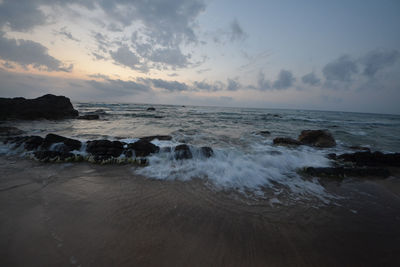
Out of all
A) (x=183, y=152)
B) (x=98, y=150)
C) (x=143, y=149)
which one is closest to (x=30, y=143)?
(x=98, y=150)

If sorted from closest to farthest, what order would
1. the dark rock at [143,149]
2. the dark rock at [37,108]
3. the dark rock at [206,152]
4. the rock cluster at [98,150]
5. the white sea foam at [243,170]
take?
the white sea foam at [243,170], the rock cluster at [98,150], the dark rock at [143,149], the dark rock at [206,152], the dark rock at [37,108]

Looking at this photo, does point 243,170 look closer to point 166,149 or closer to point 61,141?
point 166,149

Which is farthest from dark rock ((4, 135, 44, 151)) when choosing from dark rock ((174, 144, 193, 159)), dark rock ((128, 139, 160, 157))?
dark rock ((174, 144, 193, 159))

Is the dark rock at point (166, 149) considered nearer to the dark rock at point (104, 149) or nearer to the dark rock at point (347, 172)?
the dark rock at point (104, 149)

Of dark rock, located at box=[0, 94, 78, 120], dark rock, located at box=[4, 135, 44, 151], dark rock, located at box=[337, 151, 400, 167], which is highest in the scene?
dark rock, located at box=[0, 94, 78, 120]

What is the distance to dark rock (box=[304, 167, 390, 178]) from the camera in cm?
463

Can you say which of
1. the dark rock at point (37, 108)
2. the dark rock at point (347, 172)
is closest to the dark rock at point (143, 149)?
the dark rock at point (347, 172)

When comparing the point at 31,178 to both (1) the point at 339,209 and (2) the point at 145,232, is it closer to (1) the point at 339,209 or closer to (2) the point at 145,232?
(2) the point at 145,232

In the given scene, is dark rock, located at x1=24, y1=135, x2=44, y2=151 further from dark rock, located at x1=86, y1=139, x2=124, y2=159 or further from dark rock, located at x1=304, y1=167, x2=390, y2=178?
dark rock, located at x1=304, y1=167, x2=390, y2=178

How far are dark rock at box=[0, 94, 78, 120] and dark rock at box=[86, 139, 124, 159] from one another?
56.1 ft

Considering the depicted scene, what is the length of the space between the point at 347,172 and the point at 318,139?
15.9ft

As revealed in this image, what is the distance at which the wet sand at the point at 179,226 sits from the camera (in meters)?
1.94

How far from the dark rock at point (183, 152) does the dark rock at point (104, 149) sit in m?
2.04

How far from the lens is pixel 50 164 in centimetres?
459
